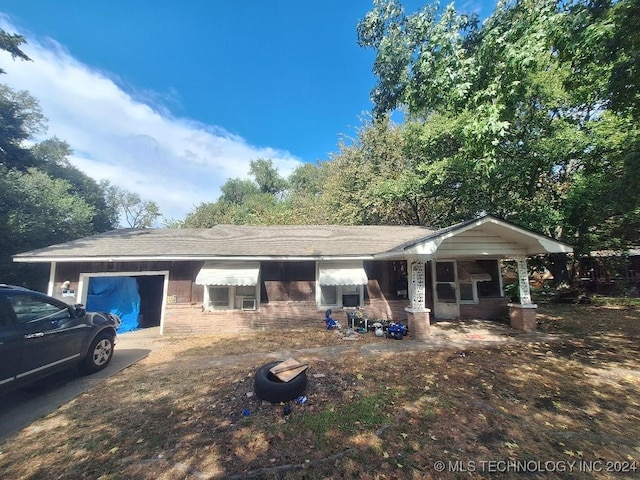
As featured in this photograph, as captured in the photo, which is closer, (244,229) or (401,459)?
(401,459)

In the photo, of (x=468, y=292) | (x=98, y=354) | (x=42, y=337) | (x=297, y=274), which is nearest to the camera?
(x=42, y=337)

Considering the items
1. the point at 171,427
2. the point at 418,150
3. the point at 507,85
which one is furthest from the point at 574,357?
the point at 418,150

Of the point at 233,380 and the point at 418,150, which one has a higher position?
the point at 418,150

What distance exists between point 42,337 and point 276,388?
467 centimetres

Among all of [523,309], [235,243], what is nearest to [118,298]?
[235,243]

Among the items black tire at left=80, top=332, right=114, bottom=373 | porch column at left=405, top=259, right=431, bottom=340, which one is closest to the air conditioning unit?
black tire at left=80, top=332, right=114, bottom=373

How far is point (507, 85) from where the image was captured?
28.8 ft

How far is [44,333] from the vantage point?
5594 millimetres

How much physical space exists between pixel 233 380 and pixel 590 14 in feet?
42.1

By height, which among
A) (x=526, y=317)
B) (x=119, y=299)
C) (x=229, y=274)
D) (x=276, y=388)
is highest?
(x=229, y=274)

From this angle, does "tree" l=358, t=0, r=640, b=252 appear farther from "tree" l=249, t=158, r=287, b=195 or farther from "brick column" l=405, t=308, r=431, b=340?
"tree" l=249, t=158, r=287, b=195

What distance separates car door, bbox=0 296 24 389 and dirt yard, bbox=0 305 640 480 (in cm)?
99

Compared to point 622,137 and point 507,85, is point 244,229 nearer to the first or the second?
point 507,85

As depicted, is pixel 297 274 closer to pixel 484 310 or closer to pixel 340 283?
pixel 340 283
